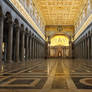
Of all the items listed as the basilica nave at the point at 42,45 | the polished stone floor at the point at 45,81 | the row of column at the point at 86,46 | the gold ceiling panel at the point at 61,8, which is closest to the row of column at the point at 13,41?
the basilica nave at the point at 42,45

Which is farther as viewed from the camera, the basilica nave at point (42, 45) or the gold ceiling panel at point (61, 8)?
the gold ceiling panel at point (61, 8)

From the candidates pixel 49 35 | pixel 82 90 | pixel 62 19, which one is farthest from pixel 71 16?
pixel 82 90

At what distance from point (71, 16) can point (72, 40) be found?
34.4 feet

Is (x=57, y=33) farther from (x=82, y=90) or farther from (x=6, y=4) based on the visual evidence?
(x=82, y=90)

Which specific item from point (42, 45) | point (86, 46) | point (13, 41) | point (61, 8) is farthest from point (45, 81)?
point (42, 45)

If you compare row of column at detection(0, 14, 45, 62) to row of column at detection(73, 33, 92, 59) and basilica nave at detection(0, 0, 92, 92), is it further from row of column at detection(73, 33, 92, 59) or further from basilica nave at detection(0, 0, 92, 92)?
row of column at detection(73, 33, 92, 59)

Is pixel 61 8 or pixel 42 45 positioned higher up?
pixel 61 8

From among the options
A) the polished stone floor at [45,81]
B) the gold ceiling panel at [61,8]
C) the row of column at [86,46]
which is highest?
the gold ceiling panel at [61,8]

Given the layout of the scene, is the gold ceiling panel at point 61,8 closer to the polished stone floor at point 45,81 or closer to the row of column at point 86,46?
the row of column at point 86,46

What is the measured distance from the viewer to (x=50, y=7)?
32.8 meters

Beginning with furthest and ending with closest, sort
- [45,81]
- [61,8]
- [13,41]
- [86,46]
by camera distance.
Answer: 1. [61,8]
2. [86,46]
3. [13,41]
4. [45,81]

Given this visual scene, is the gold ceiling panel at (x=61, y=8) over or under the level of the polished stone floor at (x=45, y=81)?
over

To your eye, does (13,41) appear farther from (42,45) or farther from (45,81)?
(45,81)

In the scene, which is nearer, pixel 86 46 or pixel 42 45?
pixel 86 46
